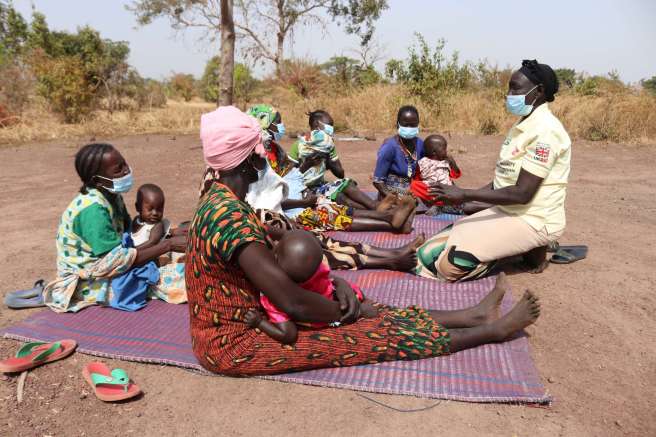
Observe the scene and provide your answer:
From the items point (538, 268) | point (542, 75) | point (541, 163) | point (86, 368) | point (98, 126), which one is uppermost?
point (542, 75)

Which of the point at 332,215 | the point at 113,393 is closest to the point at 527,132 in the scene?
the point at 332,215

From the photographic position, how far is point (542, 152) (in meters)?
3.62

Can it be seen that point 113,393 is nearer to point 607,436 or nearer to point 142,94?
point 607,436

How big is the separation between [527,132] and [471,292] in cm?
128

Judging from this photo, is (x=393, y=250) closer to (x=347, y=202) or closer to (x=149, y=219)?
(x=347, y=202)

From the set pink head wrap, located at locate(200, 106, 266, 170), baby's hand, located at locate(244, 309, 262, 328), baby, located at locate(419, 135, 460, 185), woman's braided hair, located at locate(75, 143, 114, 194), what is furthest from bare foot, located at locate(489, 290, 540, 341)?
baby, located at locate(419, 135, 460, 185)

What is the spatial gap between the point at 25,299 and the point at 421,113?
11440mm

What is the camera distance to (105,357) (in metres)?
3.01

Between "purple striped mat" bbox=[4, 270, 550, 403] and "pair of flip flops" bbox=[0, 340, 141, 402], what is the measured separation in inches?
5.3

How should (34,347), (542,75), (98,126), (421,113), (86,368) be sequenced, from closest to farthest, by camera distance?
(86,368) < (34,347) < (542,75) < (421,113) < (98,126)

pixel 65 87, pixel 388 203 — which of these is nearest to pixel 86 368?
pixel 388 203

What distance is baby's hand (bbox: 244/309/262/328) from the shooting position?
97.3 inches

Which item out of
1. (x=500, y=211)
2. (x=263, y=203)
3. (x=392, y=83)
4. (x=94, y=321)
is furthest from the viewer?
(x=392, y=83)

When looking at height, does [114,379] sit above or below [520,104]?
below
